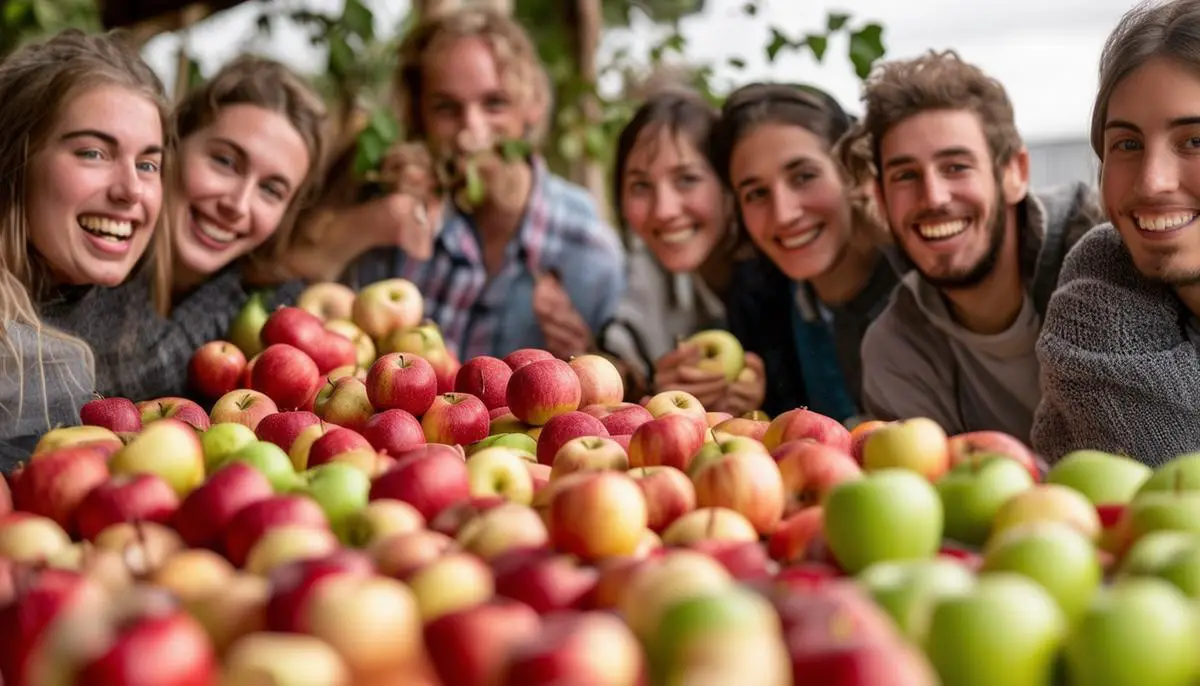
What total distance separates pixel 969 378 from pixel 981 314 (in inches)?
7.0

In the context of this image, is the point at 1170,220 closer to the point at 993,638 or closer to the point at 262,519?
the point at 993,638

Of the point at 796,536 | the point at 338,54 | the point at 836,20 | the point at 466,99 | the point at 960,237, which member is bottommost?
the point at 796,536

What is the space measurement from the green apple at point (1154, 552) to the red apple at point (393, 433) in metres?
1.01

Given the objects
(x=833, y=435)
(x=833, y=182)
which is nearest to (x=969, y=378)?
(x=833, y=182)

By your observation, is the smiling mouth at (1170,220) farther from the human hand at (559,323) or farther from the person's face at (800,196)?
the human hand at (559,323)

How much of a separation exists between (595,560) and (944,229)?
5.99 ft

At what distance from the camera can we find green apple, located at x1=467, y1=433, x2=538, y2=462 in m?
1.75

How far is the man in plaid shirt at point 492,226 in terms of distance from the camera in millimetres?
3943

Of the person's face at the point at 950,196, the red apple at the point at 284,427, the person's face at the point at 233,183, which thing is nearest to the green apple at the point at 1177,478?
the red apple at the point at 284,427

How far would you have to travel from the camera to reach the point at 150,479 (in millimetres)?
1320

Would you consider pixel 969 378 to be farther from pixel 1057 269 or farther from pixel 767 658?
pixel 767 658

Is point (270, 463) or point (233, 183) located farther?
point (233, 183)

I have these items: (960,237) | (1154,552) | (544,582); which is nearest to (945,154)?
(960,237)

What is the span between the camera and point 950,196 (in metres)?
2.73
